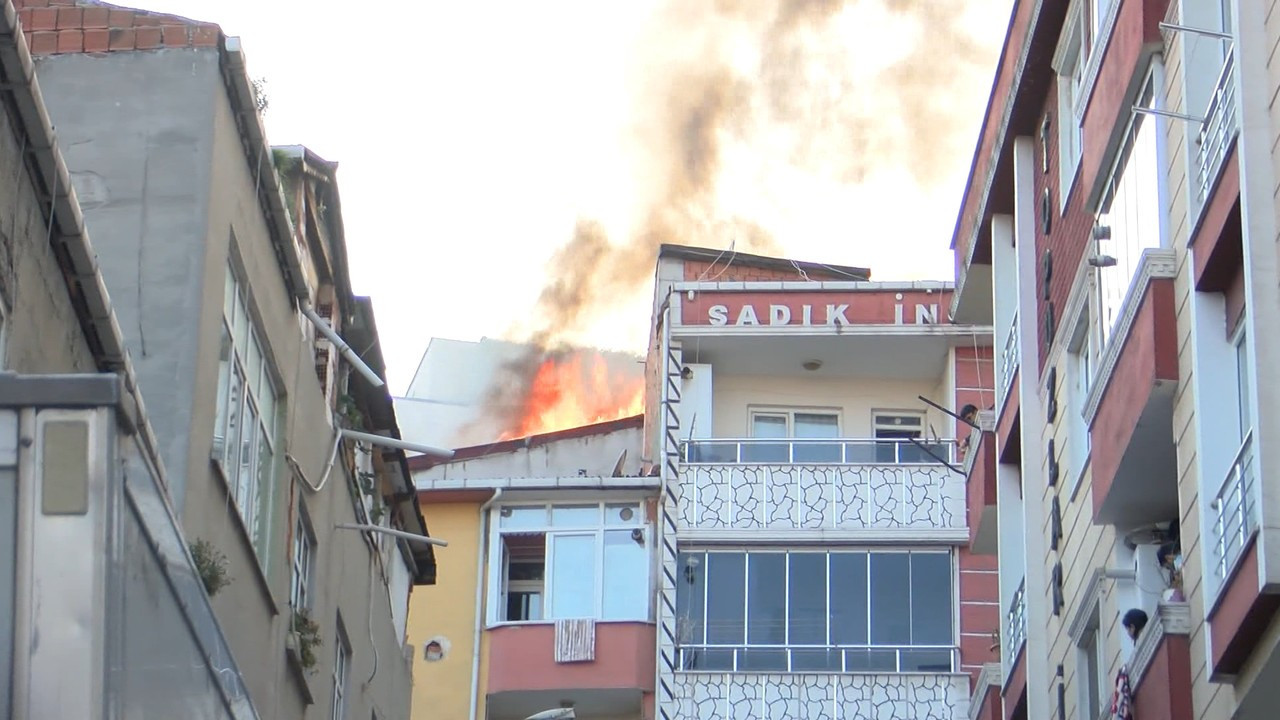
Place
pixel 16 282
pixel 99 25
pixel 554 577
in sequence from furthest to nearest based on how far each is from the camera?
pixel 554 577, pixel 99 25, pixel 16 282

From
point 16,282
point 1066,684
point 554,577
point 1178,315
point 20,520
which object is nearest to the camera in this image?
point 20,520

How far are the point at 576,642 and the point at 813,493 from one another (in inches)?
188

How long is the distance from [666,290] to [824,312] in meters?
3.13

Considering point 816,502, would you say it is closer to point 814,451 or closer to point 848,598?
point 814,451

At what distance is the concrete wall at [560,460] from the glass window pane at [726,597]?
19.4 ft

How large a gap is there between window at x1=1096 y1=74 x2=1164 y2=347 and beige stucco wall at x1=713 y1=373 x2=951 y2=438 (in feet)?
67.3

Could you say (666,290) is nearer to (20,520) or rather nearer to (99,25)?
(99,25)

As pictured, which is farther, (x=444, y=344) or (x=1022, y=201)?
(x=444, y=344)

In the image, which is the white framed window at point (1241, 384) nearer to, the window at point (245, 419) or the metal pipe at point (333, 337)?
the window at point (245, 419)

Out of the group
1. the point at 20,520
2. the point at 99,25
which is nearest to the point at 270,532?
the point at 99,25

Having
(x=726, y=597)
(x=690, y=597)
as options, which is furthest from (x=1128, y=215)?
(x=690, y=597)

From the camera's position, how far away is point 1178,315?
52.2 feet

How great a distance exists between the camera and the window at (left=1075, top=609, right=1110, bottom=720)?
20234 millimetres

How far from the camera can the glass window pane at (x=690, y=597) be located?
37469mm
